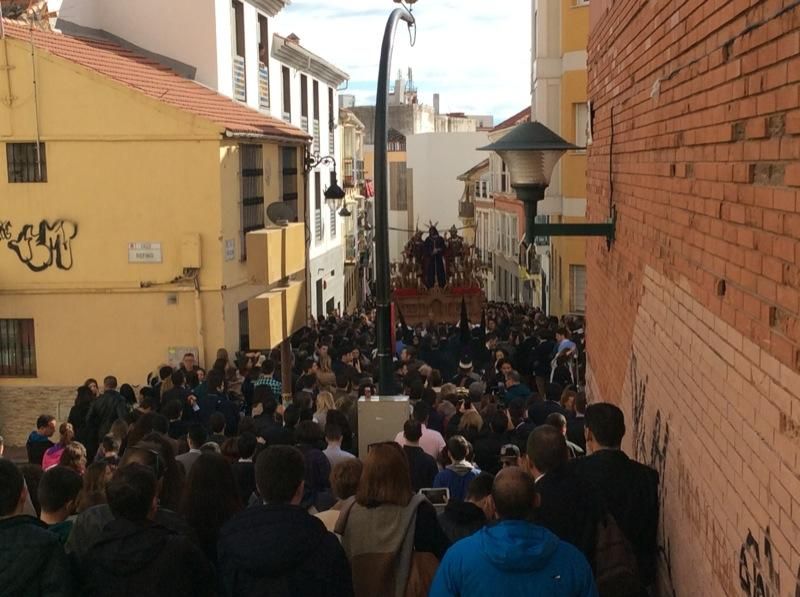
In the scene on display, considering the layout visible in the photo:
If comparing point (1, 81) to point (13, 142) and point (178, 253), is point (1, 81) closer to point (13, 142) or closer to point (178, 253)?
point (13, 142)

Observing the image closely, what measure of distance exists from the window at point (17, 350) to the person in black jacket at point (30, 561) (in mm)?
14396

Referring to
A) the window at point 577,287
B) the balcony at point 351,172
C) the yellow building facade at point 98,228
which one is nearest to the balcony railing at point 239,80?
the yellow building facade at point 98,228

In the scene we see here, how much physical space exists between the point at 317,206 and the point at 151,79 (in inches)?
516

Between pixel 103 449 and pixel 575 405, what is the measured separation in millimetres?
4307

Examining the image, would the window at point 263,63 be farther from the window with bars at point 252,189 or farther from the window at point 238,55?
the window with bars at point 252,189

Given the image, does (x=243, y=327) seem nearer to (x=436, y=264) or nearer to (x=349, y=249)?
(x=436, y=264)

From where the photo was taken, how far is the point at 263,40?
2570 cm

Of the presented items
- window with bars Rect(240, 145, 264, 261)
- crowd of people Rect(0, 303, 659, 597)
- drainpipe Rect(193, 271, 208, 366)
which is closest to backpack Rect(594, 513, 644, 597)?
crowd of people Rect(0, 303, 659, 597)

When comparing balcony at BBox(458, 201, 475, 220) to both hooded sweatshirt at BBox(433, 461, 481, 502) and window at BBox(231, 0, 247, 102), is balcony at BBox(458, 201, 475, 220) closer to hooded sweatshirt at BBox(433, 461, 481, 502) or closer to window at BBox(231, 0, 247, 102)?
window at BBox(231, 0, 247, 102)

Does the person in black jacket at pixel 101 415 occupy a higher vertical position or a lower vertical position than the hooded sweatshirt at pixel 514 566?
lower

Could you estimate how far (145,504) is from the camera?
14.5ft

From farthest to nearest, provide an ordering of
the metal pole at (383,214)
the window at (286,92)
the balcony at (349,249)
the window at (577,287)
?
the balcony at (349,249) → the window at (286,92) → the window at (577,287) → the metal pole at (383,214)

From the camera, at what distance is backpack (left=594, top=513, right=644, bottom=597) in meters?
4.91

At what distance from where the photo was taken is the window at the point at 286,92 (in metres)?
28.5
